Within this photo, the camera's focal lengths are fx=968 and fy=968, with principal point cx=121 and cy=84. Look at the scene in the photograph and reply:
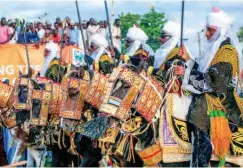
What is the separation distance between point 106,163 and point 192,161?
9.32ft

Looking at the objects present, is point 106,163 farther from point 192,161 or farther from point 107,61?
point 192,161

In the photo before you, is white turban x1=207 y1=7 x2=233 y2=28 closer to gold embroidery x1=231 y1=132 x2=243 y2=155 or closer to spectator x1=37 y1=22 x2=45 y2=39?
gold embroidery x1=231 y1=132 x2=243 y2=155

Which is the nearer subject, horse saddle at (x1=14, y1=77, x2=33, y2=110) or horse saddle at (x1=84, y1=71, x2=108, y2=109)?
horse saddle at (x1=84, y1=71, x2=108, y2=109)

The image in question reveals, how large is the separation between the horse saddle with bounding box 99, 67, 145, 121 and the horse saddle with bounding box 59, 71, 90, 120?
7.84ft

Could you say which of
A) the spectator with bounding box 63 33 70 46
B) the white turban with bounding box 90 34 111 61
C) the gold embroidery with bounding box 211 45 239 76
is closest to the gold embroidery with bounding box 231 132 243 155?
the gold embroidery with bounding box 211 45 239 76

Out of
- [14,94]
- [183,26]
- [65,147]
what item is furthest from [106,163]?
[183,26]

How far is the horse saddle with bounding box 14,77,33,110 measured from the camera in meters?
11.8

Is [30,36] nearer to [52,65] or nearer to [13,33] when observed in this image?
[13,33]

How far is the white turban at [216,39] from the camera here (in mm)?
8609

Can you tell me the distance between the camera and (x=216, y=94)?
338 inches

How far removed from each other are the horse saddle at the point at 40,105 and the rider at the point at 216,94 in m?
3.26

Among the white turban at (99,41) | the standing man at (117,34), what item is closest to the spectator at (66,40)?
the standing man at (117,34)

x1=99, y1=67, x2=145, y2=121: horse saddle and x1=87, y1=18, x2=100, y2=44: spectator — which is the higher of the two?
x1=87, y1=18, x2=100, y2=44: spectator

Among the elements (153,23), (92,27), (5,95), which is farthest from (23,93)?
(153,23)
